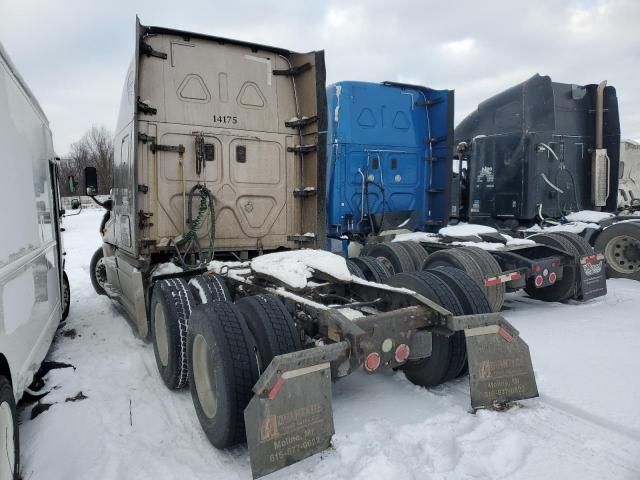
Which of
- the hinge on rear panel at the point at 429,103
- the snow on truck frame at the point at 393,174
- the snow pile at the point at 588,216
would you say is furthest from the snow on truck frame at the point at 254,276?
the snow pile at the point at 588,216

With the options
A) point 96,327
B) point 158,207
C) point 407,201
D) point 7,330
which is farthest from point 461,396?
point 407,201

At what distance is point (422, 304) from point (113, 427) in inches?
92.0

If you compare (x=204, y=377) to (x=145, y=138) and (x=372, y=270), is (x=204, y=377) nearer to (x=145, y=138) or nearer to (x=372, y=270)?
(x=372, y=270)

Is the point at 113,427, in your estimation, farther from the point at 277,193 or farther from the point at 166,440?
the point at 277,193

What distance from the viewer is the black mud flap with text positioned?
636 cm

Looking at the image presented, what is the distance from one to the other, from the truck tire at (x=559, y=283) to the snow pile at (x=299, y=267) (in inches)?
151

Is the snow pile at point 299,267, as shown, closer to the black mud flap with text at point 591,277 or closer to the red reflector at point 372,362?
the red reflector at point 372,362

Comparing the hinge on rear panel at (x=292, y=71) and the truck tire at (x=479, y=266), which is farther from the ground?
the hinge on rear panel at (x=292, y=71)

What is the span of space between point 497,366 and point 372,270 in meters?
2.44

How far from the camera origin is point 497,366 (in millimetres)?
3182

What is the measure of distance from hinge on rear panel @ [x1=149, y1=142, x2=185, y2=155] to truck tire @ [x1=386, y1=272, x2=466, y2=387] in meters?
2.94

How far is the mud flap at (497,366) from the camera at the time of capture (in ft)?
10.2

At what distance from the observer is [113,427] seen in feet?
10.9

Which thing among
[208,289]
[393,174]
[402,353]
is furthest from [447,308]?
[393,174]
